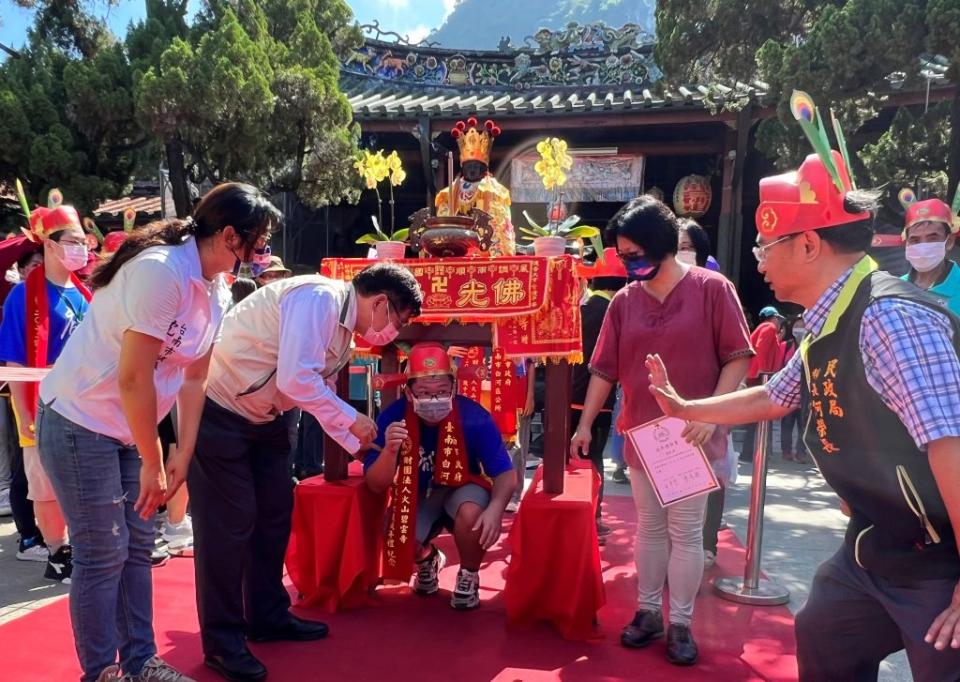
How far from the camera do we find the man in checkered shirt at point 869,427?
4.56 ft

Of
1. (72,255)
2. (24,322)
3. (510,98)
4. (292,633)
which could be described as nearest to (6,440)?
(24,322)

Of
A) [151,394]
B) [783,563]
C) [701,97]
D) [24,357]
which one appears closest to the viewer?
[151,394]

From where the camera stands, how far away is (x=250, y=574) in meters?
2.83

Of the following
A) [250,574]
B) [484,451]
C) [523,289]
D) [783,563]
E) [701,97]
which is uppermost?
[701,97]

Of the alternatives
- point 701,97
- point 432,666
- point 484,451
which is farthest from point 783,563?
point 701,97

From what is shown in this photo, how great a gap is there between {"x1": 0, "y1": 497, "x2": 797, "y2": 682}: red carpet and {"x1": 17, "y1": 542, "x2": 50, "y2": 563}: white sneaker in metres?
0.76

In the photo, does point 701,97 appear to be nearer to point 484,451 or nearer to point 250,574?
point 484,451

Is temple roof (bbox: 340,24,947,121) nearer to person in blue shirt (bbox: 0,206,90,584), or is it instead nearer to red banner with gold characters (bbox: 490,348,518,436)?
red banner with gold characters (bbox: 490,348,518,436)

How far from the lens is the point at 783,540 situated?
4355 millimetres

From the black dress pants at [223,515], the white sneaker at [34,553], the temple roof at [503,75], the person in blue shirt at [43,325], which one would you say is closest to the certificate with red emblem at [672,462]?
the black dress pants at [223,515]

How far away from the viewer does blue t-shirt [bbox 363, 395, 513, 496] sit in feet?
10.5

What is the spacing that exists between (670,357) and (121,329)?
185cm

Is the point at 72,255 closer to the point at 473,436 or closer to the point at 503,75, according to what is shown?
the point at 473,436

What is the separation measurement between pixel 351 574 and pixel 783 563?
2353 millimetres
